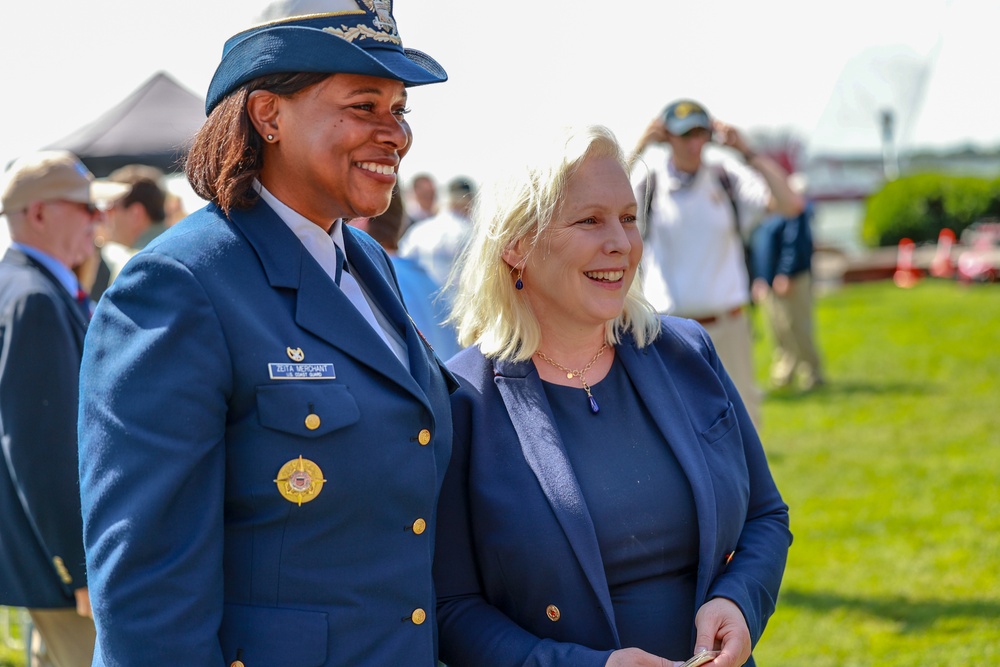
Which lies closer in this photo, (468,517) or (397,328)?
(397,328)

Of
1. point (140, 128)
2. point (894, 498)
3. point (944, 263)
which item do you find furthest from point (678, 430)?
point (944, 263)

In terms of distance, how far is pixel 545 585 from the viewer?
250 centimetres

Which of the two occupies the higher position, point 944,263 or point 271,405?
point 271,405

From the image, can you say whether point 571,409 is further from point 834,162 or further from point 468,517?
point 834,162

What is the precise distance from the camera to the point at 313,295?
213 cm

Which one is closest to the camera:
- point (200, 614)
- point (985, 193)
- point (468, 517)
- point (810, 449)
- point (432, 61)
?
point (200, 614)

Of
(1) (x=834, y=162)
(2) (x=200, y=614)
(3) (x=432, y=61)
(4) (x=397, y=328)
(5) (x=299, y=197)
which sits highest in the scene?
(3) (x=432, y=61)

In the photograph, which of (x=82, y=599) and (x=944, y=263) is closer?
(x=82, y=599)

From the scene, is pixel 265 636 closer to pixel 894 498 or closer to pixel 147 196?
pixel 147 196

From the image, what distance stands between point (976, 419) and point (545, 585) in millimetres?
8465

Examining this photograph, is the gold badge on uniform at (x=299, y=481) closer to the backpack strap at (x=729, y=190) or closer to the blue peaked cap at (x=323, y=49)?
the blue peaked cap at (x=323, y=49)

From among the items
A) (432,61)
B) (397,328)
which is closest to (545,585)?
(397,328)

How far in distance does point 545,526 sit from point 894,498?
19.7ft

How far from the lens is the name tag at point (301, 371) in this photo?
1988mm
